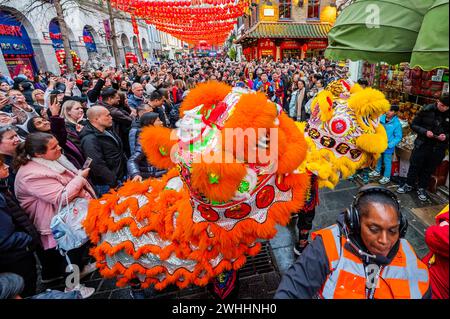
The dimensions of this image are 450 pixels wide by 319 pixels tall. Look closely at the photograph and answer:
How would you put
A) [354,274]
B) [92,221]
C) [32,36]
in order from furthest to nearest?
[32,36]
[92,221]
[354,274]

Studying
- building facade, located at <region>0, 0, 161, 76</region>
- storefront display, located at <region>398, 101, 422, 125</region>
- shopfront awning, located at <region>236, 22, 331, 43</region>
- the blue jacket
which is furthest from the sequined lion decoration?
shopfront awning, located at <region>236, 22, 331, 43</region>

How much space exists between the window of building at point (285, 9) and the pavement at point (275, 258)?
23.0m

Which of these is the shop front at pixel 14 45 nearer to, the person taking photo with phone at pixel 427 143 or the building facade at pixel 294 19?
the building facade at pixel 294 19

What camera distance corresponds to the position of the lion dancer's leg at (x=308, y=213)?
106 inches

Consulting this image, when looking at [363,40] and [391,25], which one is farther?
[363,40]

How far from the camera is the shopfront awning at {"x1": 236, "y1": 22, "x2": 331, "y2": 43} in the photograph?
2181 cm

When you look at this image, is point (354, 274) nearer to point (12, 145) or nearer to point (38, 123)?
point (12, 145)

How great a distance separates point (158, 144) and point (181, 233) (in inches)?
27.1

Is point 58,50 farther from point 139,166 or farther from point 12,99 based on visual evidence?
point 139,166

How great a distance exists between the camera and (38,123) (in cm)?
304

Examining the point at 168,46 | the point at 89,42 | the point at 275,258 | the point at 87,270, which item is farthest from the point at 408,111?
the point at 168,46

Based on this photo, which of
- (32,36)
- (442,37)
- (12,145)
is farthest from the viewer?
(32,36)

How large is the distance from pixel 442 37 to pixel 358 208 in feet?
4.38

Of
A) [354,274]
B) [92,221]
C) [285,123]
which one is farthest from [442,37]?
[92,221]
